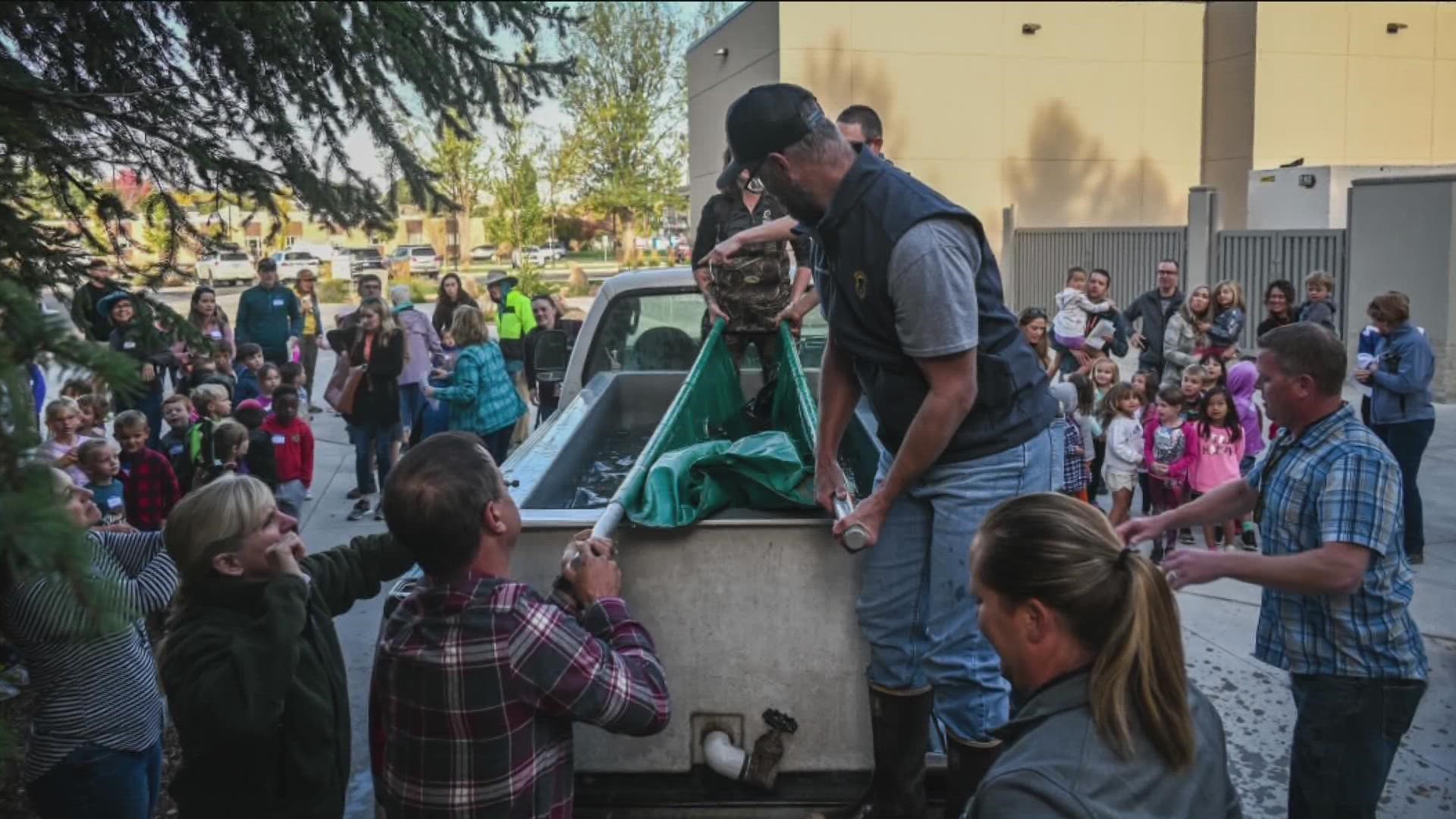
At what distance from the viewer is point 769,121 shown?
2971 mm

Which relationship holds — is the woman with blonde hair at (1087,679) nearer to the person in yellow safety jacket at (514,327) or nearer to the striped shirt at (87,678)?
the striped shirt at (87,678)

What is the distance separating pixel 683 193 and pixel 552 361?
36.4 meters

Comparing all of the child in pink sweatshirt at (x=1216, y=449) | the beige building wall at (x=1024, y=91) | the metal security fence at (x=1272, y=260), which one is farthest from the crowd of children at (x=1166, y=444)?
the beige building wall at (x=1024, y=91)

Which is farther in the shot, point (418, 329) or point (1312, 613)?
point (418, 329)

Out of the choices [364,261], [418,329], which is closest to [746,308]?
[418,329]

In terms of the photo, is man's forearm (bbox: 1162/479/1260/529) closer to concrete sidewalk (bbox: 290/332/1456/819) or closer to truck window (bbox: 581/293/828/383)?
concrete sidewalk (bbox: 290/332/1456/819)

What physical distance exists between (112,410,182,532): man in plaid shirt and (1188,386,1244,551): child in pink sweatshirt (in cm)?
610

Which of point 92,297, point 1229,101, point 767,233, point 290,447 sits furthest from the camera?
point 1229,101

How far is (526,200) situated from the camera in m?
33.3

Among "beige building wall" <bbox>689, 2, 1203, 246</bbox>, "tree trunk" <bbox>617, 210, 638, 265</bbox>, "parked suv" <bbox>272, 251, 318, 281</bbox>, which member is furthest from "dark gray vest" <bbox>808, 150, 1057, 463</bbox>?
"parked suv" <bbox>272, 251, 318, 281</bbox>

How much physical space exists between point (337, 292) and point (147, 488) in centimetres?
3212

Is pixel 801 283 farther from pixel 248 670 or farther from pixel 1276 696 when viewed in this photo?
pixel 248 670

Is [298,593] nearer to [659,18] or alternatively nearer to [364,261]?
[659,18]

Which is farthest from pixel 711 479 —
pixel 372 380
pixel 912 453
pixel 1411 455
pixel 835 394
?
pixel 372 380
